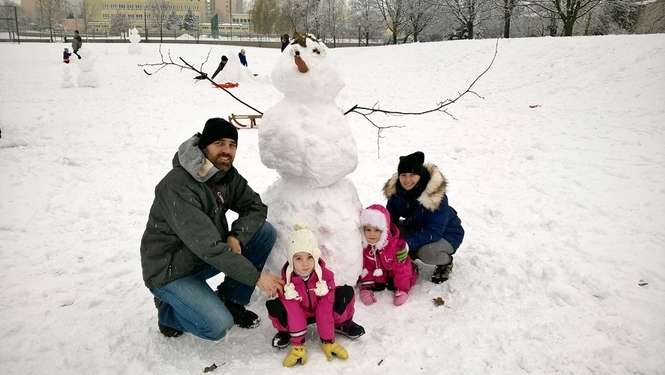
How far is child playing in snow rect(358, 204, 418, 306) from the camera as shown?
10.3 ft

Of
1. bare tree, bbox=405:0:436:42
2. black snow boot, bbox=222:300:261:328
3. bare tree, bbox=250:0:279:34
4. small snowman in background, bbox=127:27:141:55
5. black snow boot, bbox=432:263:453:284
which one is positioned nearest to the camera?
black snow boot, bbox=222:300:261:328

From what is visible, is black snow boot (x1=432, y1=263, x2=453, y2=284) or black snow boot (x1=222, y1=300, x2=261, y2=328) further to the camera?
black snow boot (x1=432, y1=263, x2=453, y2=284)

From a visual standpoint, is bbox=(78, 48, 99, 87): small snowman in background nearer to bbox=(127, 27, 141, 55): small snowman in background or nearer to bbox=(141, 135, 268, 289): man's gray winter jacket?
bbox=(127, 27, 141, 55): small snowman in background

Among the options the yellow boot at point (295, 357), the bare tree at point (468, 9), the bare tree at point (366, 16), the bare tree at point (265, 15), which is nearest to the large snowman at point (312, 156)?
the yellow boot at point (295, 357)

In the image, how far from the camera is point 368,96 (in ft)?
46.4

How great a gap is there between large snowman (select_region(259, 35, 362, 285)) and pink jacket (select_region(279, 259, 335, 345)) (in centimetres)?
42

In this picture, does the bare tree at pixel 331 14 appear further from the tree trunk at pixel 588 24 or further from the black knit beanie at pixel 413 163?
the black knit beanie at pixel 413 163

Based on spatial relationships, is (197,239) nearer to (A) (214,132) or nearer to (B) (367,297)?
(A) (214,132)

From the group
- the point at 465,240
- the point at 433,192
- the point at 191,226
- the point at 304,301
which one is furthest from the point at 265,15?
the point at 304,301

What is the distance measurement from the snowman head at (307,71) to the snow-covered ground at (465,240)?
1.66ft

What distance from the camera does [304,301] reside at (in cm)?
262

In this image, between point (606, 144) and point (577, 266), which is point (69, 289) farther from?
point (606, 144)

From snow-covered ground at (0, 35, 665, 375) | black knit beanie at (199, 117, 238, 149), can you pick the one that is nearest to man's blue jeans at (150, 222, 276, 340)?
snow-covered ground at (0, 35, 665, 375)

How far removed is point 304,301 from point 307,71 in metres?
1.52
